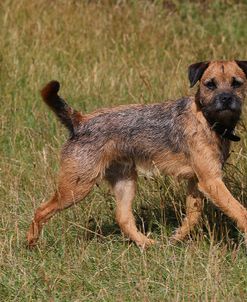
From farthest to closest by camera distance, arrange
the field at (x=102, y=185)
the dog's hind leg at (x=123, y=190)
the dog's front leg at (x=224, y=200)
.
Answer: the dog's hind leg at (x=123, y=190)
the dog's front leg at (x=224, y=200)
the field at (x=102, y=185)

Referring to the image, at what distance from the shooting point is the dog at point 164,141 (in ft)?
21.4

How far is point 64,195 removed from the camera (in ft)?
22.1

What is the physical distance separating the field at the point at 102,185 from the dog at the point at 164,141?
19 cm

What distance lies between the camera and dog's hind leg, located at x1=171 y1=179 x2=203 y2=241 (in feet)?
22.1

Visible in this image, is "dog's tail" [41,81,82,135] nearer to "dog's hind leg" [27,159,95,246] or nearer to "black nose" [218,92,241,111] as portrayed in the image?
"dog's hind leg" [27,159,95,246]

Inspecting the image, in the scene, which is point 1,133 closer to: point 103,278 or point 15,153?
point 15,153

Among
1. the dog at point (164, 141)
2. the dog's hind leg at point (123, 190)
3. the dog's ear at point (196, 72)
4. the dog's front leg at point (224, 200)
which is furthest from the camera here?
the dog's hind leg at point (123, 190)

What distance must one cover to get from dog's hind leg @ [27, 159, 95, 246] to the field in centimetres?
14

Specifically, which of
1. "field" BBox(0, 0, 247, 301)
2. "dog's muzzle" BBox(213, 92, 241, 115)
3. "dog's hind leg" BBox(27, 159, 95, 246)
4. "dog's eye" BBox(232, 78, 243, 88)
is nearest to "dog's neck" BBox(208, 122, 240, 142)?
"dog's muzzle" BBox(213, 92, 241, 115)

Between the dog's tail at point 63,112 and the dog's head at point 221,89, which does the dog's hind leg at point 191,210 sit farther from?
the dog's tail at point 63,112

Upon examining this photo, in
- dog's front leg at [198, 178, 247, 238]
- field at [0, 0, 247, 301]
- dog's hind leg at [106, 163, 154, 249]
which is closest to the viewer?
field at [0, 0, 247, 301]

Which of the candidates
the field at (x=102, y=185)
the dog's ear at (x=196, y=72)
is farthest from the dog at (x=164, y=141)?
the field at (x=102, y=185)

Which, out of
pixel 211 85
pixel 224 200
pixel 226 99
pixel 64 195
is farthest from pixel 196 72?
pixel 64 195

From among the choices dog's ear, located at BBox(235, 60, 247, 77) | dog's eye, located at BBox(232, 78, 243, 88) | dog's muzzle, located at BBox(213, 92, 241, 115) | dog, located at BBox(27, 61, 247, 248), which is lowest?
dog, located at BBox(27, 61, 247, 248)
